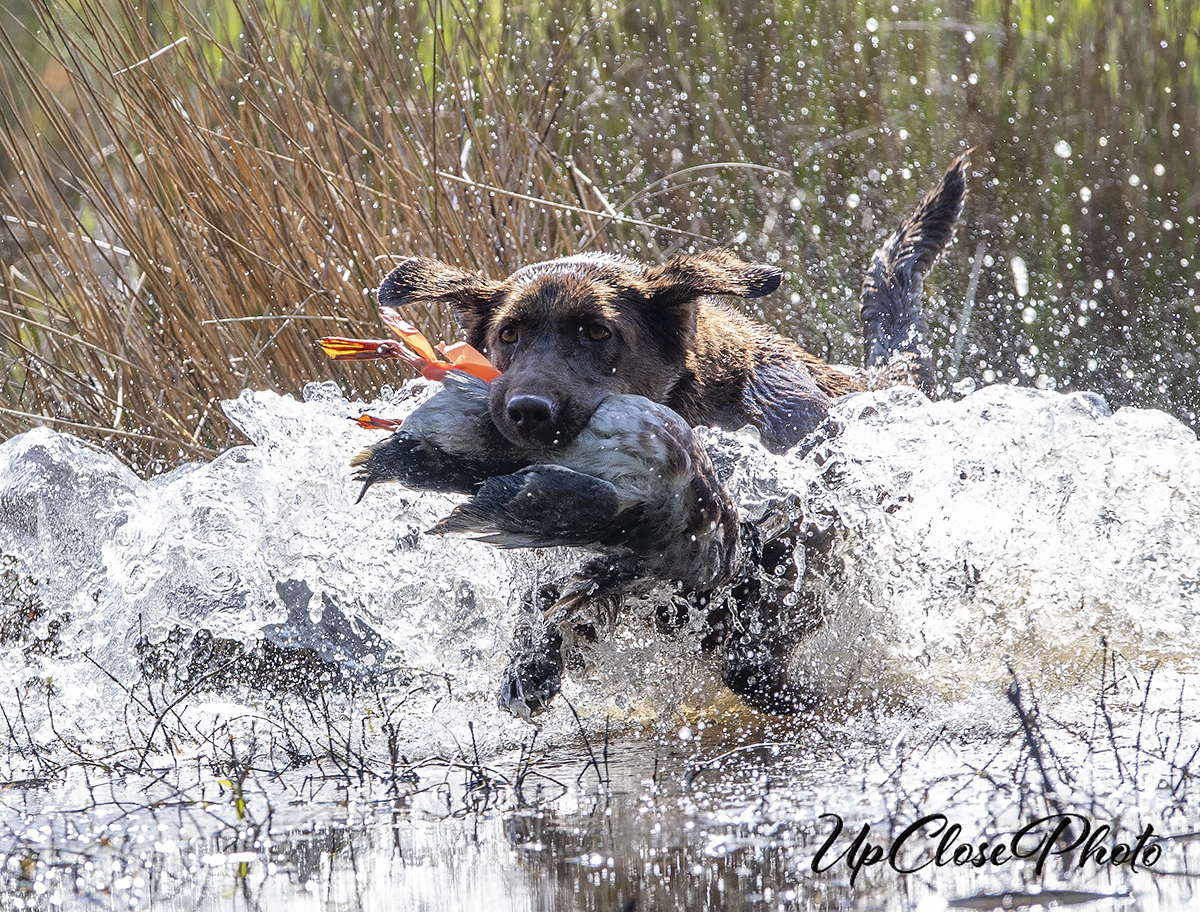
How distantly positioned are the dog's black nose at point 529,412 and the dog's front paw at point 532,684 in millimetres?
691

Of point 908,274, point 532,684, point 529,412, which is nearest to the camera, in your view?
point 529,412

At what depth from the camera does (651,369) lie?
3.76 meters

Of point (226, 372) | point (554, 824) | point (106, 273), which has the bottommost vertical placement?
point (554, 824)

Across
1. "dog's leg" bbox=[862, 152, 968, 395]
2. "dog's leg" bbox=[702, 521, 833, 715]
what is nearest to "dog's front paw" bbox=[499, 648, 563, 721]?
"dog's leg" bbox=[702, 521, 833, 715]

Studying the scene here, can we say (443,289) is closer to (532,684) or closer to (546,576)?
(546,576)

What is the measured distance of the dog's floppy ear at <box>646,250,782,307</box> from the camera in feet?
12.2

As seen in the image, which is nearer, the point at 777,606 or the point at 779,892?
the point at 779,892

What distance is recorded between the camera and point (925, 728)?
299 cm

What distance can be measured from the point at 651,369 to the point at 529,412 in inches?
28.8

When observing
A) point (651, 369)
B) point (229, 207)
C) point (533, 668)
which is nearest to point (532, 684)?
point (533, 668)

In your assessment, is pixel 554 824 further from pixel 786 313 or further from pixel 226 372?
pixel 786 313

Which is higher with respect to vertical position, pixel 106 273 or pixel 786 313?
pixel 106 273

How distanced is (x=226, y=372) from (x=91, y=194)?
2.77 ft

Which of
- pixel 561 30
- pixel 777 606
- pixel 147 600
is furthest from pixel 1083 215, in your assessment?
pixel 147 600
